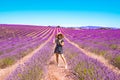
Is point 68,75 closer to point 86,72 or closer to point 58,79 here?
point 58,79

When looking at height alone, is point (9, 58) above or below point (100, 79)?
below

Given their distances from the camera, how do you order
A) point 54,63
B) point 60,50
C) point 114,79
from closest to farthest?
point 114,79, point 60,50, point 54,63

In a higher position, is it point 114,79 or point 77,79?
point 114,79

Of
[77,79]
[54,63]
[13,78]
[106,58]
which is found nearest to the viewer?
[13,78]

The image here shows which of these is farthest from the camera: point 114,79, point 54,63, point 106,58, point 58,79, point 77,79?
point 106,58

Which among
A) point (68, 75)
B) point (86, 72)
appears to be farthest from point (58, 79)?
point (86, 72)

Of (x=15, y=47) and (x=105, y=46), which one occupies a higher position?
(x=105, y=46)

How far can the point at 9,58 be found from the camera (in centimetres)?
965

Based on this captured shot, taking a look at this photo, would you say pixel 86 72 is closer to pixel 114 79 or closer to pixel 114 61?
pixel 114 79

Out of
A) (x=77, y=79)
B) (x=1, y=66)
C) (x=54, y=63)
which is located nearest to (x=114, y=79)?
(x=77, y=79)

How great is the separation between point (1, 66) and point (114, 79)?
5.77 metres

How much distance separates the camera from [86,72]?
5.73 m

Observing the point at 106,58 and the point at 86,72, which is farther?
the point at 106,58

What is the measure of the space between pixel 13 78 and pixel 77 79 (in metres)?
2.06
